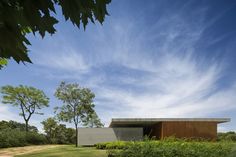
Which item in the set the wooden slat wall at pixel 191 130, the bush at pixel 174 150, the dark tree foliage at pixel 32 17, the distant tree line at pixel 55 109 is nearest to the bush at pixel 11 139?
the distant tree line at pixel 55 109

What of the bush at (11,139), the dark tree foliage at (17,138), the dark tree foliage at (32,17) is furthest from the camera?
the dark tree foliage at (17,138)

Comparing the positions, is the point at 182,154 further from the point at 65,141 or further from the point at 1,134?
the point at 65,141

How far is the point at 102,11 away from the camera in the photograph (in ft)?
4.66

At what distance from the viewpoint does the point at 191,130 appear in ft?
98.7

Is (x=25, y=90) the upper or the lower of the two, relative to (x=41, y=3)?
upper

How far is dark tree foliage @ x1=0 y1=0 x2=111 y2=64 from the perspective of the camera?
1.27 meters

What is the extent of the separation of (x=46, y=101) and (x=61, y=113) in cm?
1088

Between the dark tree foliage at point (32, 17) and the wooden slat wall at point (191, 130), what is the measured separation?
2959 cm

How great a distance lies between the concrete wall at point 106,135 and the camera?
111 ft

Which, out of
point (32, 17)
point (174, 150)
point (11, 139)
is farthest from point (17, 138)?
point (32, 17)

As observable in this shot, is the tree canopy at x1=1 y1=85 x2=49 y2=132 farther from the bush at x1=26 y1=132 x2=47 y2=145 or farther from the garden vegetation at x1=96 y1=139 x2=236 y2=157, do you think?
the garden vegetation at x1=96 y1=139 x2=236 y2=157

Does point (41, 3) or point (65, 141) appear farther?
point (65, 141)

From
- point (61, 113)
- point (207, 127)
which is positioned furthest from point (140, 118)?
point (61, 113)

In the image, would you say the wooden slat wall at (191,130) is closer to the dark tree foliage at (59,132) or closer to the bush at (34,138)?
the bush at (34,138)
